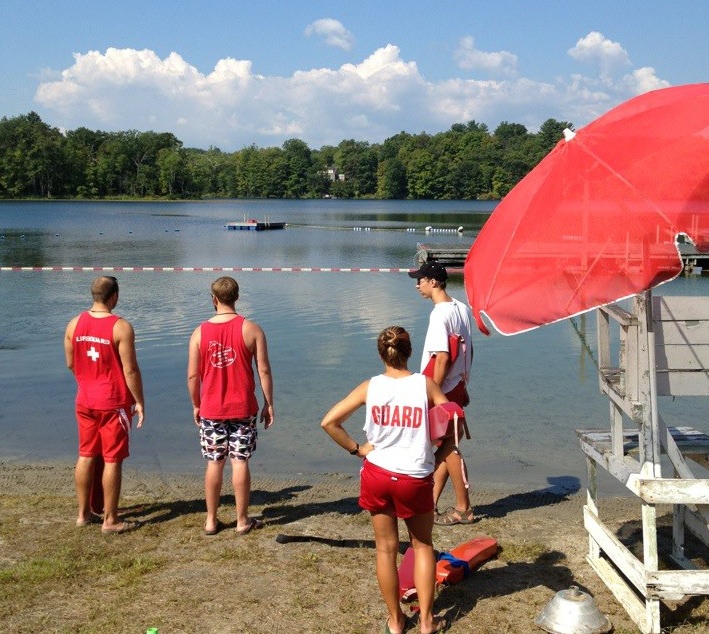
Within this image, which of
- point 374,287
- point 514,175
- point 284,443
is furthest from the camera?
point 514,175

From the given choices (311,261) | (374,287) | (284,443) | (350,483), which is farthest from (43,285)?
(350,483)

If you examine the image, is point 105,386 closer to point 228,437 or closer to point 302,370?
point 228,437

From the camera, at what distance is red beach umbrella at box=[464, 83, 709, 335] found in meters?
3.82

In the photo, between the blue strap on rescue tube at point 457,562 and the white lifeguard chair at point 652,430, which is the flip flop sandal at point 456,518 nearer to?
the blue strap on rescue tube at point 457,562

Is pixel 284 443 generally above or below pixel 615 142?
below

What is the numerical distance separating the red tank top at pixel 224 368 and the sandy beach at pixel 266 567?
0.94 m

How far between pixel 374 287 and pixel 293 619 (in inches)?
828

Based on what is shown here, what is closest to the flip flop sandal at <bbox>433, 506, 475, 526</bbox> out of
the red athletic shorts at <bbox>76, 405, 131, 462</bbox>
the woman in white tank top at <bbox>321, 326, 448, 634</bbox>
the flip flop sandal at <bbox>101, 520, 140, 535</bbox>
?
the woman in white tank top at <bbox>321, 326, 448, 634</bbox>

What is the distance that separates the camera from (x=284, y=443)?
30.2ft

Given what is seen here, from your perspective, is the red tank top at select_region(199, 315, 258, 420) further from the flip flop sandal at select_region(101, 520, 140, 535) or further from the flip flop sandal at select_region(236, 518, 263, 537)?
the flip flop sandal at select_region(101, 520, 140, 535)

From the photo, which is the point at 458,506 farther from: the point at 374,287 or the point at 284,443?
the point at 374,287

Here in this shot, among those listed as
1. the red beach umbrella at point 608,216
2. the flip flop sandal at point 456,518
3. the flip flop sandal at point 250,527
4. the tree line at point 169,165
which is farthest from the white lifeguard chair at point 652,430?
the tree line at point 169,165

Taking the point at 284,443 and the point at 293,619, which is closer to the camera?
the point at 293,619

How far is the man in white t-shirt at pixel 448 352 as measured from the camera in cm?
588
